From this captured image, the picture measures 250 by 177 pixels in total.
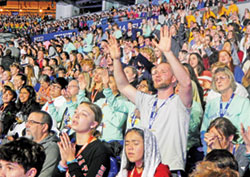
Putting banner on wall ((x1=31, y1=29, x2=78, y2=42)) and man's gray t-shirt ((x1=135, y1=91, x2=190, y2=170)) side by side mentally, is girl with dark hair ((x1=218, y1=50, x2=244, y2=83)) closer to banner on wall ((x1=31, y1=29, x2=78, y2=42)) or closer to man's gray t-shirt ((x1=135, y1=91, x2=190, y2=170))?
man's gray t-shirt ((x1=135, y1=91, x2=190, y2=170))

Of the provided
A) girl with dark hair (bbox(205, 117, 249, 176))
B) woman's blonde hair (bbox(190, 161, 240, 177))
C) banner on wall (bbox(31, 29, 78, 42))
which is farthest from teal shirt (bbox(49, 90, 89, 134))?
banner on wall (bbox(31, 29, 78, 42))

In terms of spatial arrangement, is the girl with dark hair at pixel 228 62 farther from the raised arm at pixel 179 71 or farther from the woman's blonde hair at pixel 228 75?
the raised arm at pixel 179 71

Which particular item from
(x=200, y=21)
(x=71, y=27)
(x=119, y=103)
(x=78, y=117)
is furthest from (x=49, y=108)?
(x=71, y=27)

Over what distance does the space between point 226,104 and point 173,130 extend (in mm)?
937

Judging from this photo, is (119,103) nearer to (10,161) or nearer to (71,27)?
(10,161)

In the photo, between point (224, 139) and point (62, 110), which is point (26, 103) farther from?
point (224, 139)

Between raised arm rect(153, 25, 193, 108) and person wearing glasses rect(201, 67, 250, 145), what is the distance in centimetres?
72

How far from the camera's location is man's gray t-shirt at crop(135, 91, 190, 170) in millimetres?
3383

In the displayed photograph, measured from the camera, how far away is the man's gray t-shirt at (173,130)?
338 centimetres

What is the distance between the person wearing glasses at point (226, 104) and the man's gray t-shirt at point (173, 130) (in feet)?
1.94

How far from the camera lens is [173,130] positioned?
342 centimetres

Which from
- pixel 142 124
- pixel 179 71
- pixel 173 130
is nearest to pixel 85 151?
pixel 142 124

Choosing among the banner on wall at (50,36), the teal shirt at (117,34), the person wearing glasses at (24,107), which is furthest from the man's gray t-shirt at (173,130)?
the banner on wall at (50,36)

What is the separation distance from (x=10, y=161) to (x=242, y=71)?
4166 mm
